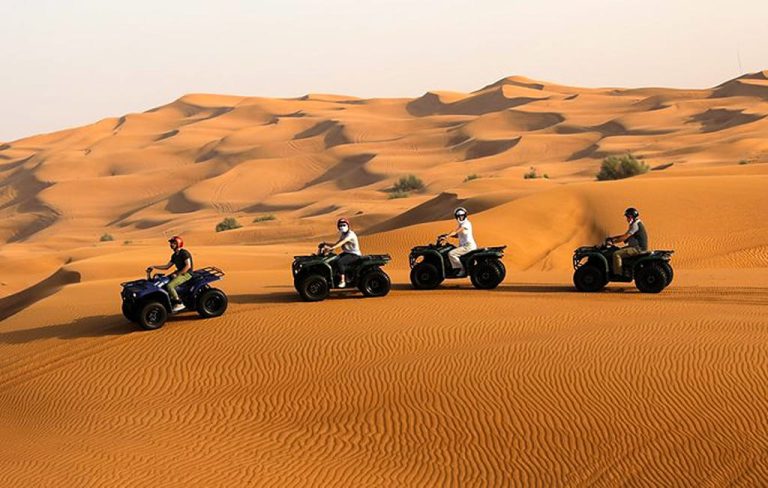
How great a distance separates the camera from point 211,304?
13047mm

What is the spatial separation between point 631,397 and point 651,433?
2.89 feet

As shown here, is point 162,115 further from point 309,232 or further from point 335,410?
point 335,410

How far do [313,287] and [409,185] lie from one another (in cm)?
4300

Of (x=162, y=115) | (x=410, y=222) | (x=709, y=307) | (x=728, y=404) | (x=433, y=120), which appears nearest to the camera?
(x=728, y=404)

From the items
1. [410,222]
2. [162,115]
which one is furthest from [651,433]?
[162,115]

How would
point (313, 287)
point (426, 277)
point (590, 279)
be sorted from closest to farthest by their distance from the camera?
point (313, 287)
point (590, 279)
point (426, 277)

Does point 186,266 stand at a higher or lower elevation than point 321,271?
higher

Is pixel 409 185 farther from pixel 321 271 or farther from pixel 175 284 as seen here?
pixel 175 284

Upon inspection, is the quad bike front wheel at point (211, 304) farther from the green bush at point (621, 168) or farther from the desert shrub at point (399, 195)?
the desert shrub at point (399, 195)

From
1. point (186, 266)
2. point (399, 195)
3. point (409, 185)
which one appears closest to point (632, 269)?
point (186, 266)

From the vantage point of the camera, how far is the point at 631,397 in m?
8.66

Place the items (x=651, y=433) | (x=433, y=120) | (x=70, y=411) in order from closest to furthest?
(x=651, y=433)
(x=70, y=411)
(x=433, y=120)

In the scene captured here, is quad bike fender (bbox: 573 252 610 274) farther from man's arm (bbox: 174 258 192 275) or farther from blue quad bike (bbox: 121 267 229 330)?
man's arm (bbox: 174 258 192 275)

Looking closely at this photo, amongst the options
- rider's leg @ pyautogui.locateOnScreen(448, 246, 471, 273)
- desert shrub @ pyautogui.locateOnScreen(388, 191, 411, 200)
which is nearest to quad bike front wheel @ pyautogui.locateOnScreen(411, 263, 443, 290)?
rider's leg @ pyautogui.locateOnScreen(448, 246, 471, 273)
